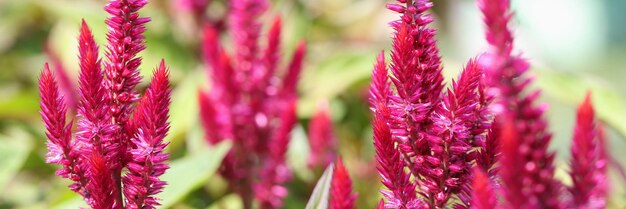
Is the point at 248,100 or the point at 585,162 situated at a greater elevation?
the point at 248,100

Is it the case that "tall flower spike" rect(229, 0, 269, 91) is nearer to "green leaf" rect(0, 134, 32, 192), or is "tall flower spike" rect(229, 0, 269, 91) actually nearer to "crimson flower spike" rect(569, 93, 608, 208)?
"green leaf" rect(0, 134, 32, 192)

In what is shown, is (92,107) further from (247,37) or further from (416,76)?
(247,37)

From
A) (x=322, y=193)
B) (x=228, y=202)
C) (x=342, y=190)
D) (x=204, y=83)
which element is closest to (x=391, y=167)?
(x=342, y=190)

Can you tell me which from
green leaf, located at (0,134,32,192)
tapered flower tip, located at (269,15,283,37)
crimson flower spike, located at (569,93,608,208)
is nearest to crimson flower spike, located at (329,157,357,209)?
crimson flower spike, located at (569,93,608,208)

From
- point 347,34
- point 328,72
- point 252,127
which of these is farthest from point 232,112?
point 347,34

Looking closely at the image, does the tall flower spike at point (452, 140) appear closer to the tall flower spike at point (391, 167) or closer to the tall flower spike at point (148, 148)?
the tall flower spike at point (391, 167)

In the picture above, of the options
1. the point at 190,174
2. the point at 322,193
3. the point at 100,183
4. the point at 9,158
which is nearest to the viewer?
the point at 100,183

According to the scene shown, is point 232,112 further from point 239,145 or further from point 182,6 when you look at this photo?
point 182,6
